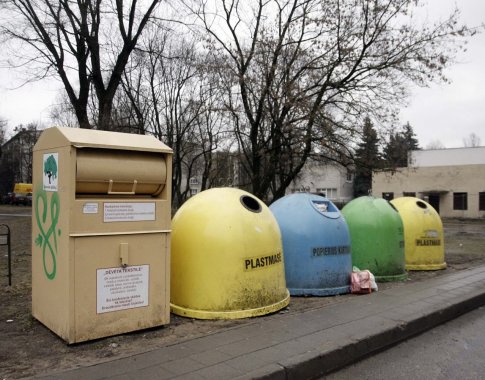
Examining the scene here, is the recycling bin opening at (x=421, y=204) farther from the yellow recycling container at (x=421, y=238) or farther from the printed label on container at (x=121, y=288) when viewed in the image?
the printed label on container at (x=121, y=288)

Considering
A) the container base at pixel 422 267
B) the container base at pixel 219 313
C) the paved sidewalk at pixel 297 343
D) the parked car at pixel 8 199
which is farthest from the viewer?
the parked car at pixel 8 199

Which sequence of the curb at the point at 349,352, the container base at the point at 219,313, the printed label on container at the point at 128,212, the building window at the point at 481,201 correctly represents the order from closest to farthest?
the curb at the point at 349,352 → the printed label on container at the point at 128,212 → the container base at the point at 219,313 → the building window at the point at 481,201

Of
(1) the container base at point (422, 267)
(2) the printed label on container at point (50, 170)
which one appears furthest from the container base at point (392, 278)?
(2) the printed label on container at point (50, 170)

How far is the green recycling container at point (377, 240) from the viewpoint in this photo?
7.68 meters

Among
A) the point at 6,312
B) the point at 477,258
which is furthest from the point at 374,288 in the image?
the point at 477,258

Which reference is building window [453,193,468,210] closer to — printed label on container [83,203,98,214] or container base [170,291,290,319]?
container base [170,291,290,319]

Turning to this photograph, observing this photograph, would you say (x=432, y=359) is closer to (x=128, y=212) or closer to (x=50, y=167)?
(x=128, y=212)

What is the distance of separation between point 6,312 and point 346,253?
15.0 ft

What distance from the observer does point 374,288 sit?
278 inches

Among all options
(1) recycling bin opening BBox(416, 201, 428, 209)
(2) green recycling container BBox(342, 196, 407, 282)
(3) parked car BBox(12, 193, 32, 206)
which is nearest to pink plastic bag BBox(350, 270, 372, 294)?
(2) green recycling container BBox(342, 196, 407, 282)

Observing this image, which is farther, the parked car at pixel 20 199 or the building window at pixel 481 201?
the parked car at pixel 20 199

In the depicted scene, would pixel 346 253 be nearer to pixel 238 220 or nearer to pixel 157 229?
pixel 238 220

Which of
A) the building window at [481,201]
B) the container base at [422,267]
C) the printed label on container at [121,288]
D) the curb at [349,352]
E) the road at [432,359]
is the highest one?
the building window at [481,201]

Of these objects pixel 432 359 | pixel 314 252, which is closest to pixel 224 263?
pixel 314 252
